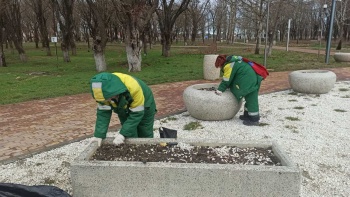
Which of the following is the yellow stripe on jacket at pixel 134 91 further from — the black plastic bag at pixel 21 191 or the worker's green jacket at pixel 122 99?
the black plastic bag at pixel 21 191

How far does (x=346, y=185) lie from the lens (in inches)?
136

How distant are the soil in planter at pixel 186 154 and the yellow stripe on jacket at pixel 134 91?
49 centimetres

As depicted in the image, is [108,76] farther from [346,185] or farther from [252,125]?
[252,125]

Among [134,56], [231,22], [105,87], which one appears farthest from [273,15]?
[231,22]

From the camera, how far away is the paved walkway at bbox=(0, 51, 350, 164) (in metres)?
4.87

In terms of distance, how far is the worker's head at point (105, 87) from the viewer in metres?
2.91

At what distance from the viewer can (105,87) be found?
2910 mm

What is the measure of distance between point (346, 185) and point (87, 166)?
2.85 m

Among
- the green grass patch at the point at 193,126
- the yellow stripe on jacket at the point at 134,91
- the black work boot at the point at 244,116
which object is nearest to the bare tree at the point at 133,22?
the green grass patch at the point at 193,126

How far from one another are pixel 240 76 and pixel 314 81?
137 inches

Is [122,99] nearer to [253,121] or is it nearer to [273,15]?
[253,121]

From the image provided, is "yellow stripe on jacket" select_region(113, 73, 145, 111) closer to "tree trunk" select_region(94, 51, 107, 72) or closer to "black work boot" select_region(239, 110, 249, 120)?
"black work boot" select_region(239, 110, 249, 120)

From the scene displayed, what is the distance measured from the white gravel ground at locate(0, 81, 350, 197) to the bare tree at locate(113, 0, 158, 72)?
24.7ft

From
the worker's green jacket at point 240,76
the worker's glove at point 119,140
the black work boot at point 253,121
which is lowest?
the black work boot at point 253,121
